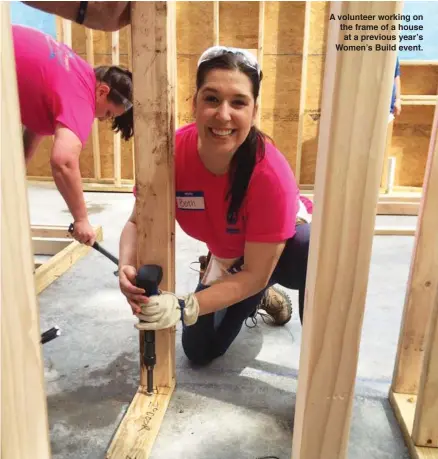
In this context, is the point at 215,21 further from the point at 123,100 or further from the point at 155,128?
the point at 155,128

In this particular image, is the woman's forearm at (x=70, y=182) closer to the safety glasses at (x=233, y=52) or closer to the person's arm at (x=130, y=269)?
the person's arm at (x=130, y=269)

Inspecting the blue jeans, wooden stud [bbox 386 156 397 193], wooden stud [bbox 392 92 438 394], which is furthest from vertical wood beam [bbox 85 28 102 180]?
wooden stud [bbox 392 92 438 394]

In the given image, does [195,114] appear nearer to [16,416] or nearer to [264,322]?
[16,416]

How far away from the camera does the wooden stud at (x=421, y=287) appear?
1.10 m

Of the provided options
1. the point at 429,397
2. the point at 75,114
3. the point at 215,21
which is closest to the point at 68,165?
the point at 75,114

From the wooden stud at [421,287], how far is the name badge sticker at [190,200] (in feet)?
1.91

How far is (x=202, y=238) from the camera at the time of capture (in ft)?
4.52

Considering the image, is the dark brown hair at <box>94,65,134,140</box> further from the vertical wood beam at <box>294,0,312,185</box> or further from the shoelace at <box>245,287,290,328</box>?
the vertical wood beam at <box>294,0,312,185</box>

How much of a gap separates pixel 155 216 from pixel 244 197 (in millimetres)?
244

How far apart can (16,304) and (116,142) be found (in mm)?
3958

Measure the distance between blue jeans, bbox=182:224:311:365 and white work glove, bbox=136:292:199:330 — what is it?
306mm

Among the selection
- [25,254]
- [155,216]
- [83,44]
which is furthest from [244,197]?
[83,44]

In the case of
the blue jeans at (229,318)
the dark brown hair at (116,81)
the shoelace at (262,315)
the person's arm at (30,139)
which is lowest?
the shoelace at (262,315)

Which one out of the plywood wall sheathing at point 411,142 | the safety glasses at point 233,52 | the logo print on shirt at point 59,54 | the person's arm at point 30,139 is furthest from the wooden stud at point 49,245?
the plywood wall sheathing at point 411,142
